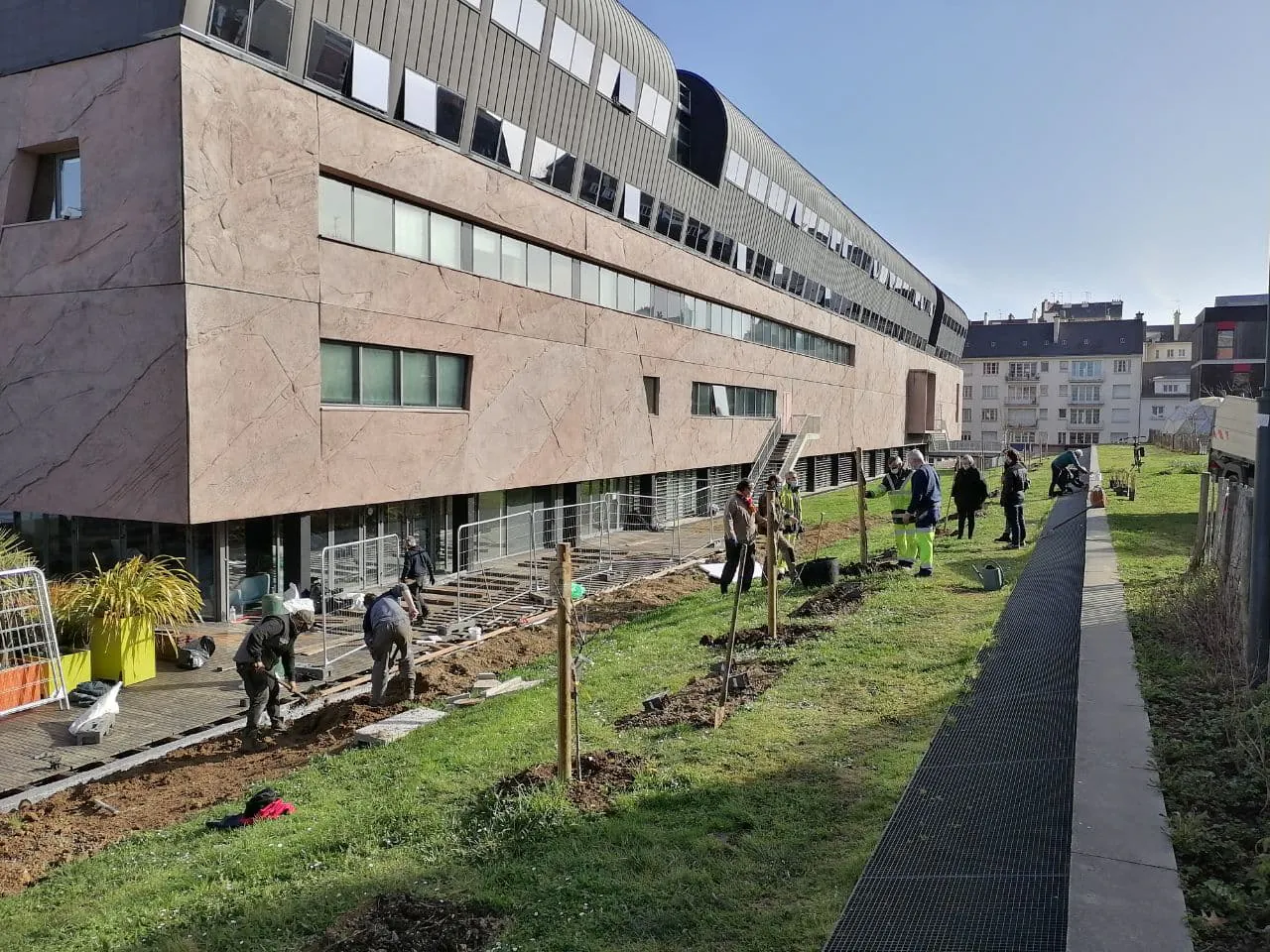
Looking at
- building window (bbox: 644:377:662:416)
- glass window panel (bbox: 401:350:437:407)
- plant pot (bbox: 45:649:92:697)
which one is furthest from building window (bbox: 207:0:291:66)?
building window (bbox: 644:377:662:416)

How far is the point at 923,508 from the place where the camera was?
47.1 feet

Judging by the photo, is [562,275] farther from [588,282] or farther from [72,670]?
[72,670]

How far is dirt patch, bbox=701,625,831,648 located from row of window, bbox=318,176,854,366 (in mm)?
9853

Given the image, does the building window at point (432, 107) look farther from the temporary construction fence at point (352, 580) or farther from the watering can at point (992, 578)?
the watering can at point (992, 578)

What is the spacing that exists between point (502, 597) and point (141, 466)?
247 inches

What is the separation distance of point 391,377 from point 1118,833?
14.8 metres

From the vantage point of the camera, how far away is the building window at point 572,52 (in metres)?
20.7

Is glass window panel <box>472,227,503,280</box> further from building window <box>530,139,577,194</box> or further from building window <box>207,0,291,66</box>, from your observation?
building window <box>207,0,291,66</box>

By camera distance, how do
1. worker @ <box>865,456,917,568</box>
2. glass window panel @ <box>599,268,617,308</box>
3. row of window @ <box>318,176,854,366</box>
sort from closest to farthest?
worker @ <box>865,456,917,568</box>, row of window @ <box>318,176,854,366</box>, glass window panel @ <box>599,268,617,308</box>

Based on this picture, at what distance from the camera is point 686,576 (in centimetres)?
1898

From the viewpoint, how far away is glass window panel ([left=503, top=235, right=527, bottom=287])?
20008 mm

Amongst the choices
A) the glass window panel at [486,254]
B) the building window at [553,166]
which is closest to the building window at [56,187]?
the glass window panel at [486,254]

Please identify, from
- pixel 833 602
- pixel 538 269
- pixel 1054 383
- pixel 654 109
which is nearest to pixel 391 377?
pixel 538 269

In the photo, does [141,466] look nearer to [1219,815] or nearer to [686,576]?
[686,576]
